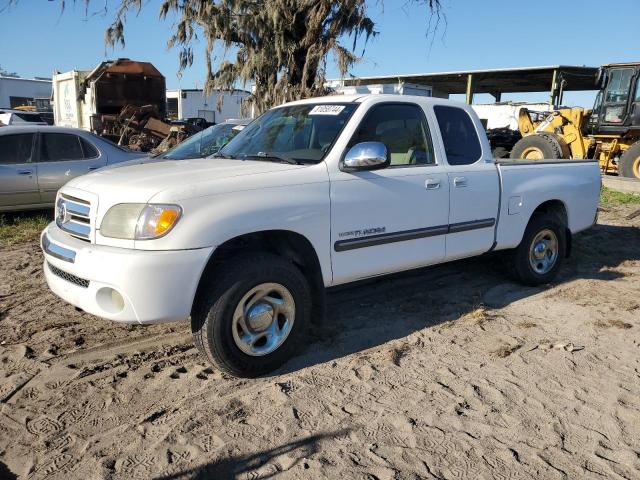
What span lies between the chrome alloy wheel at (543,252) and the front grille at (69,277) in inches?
171

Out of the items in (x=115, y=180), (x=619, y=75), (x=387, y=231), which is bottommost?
(x=387, y=231)

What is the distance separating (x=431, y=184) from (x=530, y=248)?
1830 millimetres

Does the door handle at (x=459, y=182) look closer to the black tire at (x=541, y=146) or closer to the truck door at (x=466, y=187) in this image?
the truck door at (x=466, y=187)

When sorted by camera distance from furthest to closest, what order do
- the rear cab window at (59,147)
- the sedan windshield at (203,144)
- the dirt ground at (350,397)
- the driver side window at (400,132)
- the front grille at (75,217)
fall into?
the rear cab window at (59,147) < the sedan windshield at (203,144) < the driver side window at (400,132) < the front grille at (75,217) < the dirt ground at (350,397)

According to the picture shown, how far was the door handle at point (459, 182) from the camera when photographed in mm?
4695

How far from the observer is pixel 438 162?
4.66 metres

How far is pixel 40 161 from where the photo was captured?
8.18 meters

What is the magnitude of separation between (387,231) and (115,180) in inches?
78.7

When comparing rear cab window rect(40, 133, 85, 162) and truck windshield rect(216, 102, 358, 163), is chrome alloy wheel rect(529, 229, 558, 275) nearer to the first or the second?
truck windshield rect(216, 102, 358, 163)

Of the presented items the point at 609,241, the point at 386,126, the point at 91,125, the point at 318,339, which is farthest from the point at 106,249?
the point at 91,125

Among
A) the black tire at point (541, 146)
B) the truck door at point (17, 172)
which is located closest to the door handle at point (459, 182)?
the truck door at point (17, 172)

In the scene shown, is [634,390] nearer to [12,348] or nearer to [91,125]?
[12,348]

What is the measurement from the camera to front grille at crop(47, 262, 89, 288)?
339cm

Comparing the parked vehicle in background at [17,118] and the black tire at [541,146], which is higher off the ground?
the parked vehicle in background at [17,118]
